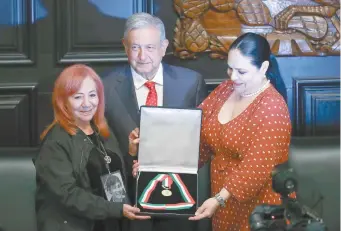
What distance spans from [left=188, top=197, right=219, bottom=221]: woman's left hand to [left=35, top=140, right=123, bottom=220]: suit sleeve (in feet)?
0.69

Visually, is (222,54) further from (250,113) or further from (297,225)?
(297,225)

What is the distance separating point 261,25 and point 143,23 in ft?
1.38

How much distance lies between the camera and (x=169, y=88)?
1.99 m

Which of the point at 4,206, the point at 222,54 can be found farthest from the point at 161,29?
the point at 4,206

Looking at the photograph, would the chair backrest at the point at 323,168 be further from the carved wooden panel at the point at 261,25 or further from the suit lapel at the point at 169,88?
the suit lapel at the point at 169,88

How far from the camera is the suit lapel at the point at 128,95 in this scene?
Result: 197cm

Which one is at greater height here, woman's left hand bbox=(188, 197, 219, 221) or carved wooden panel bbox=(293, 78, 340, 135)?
carved wooden panel bbox=(293, 78, 340, 135)

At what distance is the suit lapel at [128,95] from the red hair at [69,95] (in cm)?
7

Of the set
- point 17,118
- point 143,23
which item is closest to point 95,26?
point 143,23

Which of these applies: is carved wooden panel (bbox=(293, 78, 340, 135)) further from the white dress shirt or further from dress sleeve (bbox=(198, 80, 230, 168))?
the white dress shirt

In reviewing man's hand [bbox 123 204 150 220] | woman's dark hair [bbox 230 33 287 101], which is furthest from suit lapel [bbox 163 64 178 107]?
man's hand [bbox 123 204 150 220]

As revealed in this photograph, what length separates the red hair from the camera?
6.22 ft

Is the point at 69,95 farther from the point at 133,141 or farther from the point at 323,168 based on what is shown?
the point at 323,168

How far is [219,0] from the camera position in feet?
7.07
